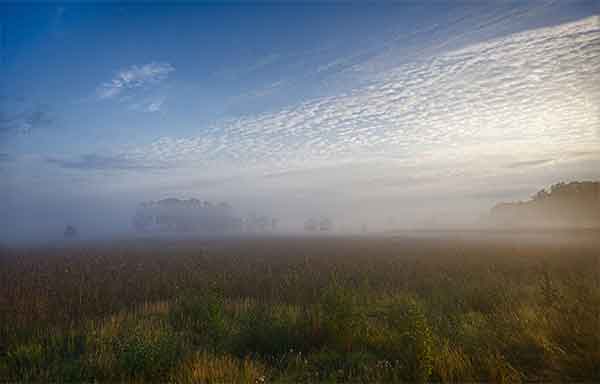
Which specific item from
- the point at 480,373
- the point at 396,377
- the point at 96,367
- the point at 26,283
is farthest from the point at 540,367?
the point at 26,283

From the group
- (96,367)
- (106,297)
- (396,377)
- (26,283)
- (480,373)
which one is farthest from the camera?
(26,283)

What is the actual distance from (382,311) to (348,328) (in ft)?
8.48

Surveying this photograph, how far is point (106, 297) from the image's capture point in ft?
43.7

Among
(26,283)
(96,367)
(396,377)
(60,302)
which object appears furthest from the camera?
(26,283)

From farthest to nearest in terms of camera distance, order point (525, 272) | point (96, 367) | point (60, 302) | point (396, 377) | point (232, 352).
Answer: point (525, 272), point (60, 302), point (232, 352), point (96, 367), point (396, 377)

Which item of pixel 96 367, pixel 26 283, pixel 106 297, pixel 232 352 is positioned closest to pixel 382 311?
pixel 232 352

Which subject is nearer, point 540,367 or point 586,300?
point 540,367

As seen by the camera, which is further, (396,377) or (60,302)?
(60,302)

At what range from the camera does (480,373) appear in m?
5.93

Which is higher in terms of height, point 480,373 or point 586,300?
point 586,300

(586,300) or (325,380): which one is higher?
(586,300)

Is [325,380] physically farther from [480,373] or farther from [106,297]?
[106,297]

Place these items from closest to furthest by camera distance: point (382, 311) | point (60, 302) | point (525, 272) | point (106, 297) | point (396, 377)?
point (396, 377), point (382, 311), point (60, 302), point (106, 297), point (525, 272)

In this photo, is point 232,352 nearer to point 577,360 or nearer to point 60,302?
point 577,360
